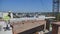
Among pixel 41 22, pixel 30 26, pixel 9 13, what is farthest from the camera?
pixel 9 13

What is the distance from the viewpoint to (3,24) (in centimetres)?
1338

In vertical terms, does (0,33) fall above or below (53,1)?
below

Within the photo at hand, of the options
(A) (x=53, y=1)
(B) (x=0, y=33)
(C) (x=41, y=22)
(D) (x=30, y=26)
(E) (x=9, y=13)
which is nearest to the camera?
(B) (x=0, y=33)

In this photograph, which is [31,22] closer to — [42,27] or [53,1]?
[42,27]

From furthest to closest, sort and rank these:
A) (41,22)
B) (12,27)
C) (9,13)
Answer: (9,13)
(41,22)
(12,27)

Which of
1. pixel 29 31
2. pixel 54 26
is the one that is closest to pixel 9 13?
pixel 29 31

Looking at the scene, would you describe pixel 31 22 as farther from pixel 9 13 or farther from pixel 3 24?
pixel 9 13

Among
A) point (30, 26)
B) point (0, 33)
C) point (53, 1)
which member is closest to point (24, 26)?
point (30, 26)

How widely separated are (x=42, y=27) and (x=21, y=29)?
2.31m

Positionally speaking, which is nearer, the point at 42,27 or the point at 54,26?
the point at 54,26

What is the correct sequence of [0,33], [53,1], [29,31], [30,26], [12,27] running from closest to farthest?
[0,33]
[12,27]
[29,31]
[30,26]
[53,1]

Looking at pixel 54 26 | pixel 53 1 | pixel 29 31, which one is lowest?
pixel 29 31

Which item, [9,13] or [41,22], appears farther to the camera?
[9,13]

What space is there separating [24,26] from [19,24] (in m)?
0.77
